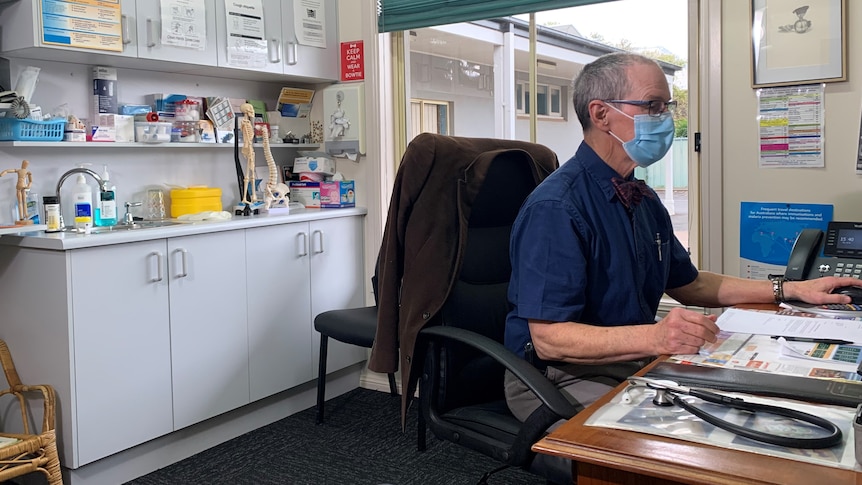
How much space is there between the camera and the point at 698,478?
939 millimetres

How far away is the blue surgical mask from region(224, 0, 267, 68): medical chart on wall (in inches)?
81.3

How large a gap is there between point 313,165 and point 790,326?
264 cm

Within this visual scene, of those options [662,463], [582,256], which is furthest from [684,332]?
[662,463]

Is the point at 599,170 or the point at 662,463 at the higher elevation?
the point at 599,170

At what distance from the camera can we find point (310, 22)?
3717 millimetres

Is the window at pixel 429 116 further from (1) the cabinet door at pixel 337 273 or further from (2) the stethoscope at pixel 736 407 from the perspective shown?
(2) the stethoscope at pixel 736 407

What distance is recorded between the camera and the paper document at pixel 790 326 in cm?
159

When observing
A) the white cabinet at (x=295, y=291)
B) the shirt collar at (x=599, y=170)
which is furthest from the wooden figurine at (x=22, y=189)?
the shirt collar at (x=599, y=170)

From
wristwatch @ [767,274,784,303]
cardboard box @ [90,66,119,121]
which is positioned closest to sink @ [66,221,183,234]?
cardboard box @ [90,66,119,121]

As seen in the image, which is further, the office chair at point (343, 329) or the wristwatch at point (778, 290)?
the office chair at point (343, 329)

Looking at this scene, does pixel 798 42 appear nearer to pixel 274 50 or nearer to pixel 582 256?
pixel 582 256

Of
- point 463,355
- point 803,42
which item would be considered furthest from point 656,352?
point 803,42

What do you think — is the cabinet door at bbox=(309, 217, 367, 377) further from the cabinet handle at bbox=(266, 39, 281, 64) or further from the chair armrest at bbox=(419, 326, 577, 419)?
the chair armrest at bbox=(419, 326, 577, 419)

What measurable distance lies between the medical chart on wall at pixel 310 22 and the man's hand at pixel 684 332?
2.66 meters
